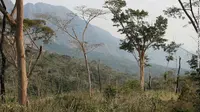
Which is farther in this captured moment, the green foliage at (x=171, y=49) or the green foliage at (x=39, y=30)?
the green foliage at (x=171, y=49)

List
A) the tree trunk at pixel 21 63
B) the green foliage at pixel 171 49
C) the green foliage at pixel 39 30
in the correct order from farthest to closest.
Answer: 1. the green foliage at pixel 171 49
2. the green foliage at pixel 39 30
3. the tree trunk at pixel 21 63

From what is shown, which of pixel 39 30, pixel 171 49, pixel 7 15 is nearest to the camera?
pixel 7 15

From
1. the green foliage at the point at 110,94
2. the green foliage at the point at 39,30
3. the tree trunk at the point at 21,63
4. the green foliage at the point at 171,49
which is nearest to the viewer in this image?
the tree trunk at the point at 21,63

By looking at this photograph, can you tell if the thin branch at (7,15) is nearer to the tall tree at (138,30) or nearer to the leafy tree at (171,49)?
the tall tree at (138,30)

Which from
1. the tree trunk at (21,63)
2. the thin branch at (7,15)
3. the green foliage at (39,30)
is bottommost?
the tree trunk at (21,63)

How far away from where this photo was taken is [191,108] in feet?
26.3

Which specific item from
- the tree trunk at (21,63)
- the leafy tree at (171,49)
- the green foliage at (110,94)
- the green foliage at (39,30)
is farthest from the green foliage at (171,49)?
the tree trunk at (21,63)

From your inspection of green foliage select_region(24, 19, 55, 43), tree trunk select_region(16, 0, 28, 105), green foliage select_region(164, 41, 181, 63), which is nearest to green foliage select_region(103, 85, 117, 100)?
tree trunk select_region(16, 0, 28, 105)

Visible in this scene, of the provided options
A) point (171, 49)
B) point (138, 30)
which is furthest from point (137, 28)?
point (171, 49)

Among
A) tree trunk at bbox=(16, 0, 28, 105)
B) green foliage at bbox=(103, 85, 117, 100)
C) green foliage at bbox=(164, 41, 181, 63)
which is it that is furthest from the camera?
green foliage at bbox=(164, 41, 181, 63)

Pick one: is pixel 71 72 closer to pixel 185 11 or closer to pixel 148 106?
pixel 185 11

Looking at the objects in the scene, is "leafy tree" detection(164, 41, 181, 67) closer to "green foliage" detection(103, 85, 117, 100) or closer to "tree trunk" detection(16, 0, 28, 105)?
"green foliage" detection(103, 85, 117, 100)

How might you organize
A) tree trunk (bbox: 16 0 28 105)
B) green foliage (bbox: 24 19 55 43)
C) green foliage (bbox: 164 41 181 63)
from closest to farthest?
1. tree trunk (bbox: 16 0 28 105)
2. green foliage (bbox: 24 19 55 43)
3. green foliage (bbox: 164 41 181 63)

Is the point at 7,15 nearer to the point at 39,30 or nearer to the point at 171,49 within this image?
the point at 39,30
